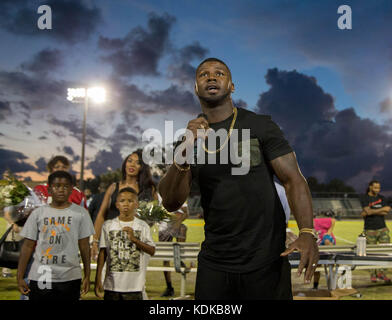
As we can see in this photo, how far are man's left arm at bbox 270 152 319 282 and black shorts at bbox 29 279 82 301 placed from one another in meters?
2.57

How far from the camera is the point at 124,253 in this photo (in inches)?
183

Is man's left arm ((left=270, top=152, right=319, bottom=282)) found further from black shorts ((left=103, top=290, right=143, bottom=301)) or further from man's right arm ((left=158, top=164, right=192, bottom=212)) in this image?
black shorts ((left=103, top=290, right=143, bottom=301))

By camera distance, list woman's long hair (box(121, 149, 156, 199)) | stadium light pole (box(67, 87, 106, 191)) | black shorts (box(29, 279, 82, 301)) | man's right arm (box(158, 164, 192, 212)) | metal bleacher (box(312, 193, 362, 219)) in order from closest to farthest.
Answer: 1. man's right arm (box(158, 164, 192, 212))
2. black shorts (box(29, 279, 82, 301))
3. woman's long hair (box(121, 149, 156, 199))
4. stadium light pole (box(67, 87, 106, 191))
5. metal bleacher (box(312, 193, 362, 219))

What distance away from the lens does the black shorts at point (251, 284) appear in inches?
93.7

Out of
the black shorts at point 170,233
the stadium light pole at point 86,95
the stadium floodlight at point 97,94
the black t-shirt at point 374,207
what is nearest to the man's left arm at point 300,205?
the black shorts at point 170,233

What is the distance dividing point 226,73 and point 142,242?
2.59 metres

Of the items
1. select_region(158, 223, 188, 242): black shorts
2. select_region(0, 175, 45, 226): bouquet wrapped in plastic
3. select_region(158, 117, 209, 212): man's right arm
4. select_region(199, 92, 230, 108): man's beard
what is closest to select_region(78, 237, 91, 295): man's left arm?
select_region(0, 175, 45, 226): bouquet wrapped in plastic

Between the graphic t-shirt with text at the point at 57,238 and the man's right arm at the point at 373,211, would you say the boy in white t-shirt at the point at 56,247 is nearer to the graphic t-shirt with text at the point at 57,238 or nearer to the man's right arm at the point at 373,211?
the graphic t-shirt with text at the point at 57,238

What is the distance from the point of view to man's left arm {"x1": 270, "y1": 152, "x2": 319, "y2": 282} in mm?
2201

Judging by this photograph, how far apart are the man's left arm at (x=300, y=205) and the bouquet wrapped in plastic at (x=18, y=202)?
346 cm
